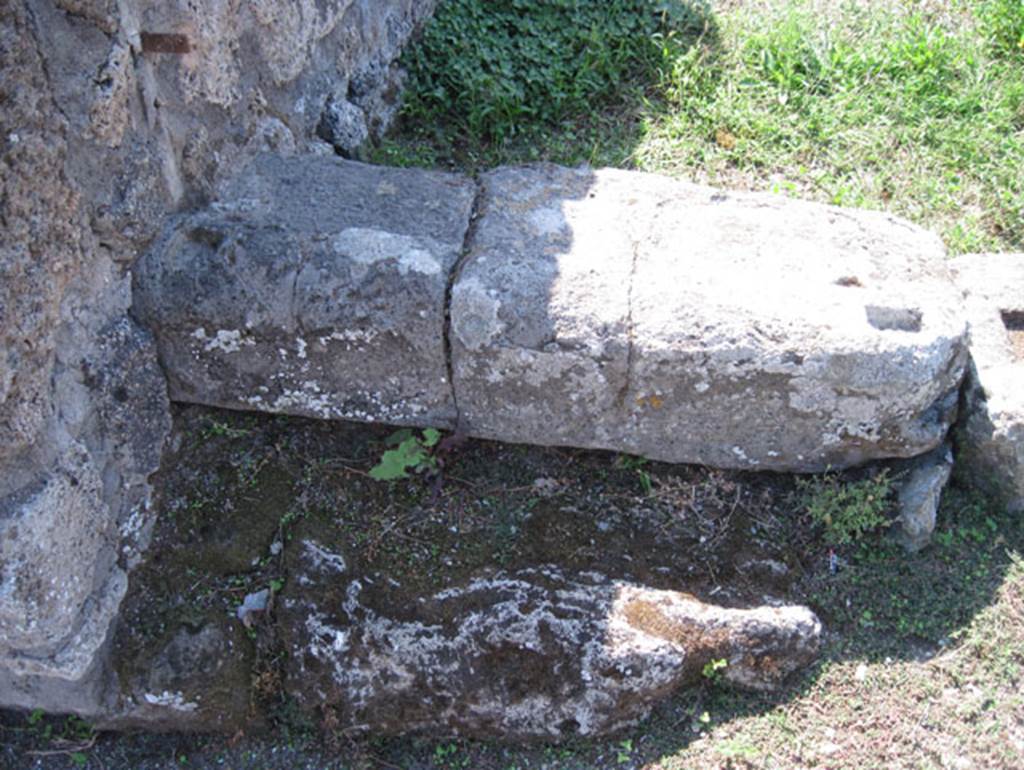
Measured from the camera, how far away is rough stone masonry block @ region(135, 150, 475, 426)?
2.53 metres

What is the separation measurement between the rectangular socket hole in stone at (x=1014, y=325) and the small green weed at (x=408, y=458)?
165cm

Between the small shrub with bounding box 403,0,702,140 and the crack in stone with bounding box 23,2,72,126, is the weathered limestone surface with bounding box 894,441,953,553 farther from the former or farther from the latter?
the crack in stone with bounding box 23,2,72,126

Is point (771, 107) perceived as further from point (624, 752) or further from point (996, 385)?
point (624, 752)

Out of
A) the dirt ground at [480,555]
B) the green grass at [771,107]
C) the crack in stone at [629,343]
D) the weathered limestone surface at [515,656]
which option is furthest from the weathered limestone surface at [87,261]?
the crack in stone at [629,343]

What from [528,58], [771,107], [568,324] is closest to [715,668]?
[568,324]

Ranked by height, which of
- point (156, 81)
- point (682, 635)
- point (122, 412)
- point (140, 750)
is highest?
point (156, 81)

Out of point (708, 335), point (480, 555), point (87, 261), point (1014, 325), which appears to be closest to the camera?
point (87, 261)

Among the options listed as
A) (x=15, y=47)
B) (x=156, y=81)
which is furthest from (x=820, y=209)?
(x=15, y=47)

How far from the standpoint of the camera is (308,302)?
253 centimetres

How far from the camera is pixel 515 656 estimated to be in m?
2.47

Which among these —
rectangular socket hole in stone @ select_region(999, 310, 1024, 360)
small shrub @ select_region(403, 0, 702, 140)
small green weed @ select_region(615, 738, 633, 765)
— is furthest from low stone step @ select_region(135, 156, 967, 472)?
small shrub @ select_region(403, 0, 702, 140)

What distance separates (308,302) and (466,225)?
0.49 meters

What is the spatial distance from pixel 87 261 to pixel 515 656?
137 cm

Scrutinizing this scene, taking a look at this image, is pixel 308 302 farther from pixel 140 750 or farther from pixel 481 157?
pixel 481 157
